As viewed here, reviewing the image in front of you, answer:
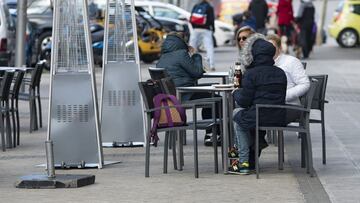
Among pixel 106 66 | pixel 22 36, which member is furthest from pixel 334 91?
pixel 106 66

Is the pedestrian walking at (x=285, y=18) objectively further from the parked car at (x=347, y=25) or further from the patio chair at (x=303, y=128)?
the patio chair at (x=303, y=128)

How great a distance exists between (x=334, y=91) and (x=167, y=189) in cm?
1254

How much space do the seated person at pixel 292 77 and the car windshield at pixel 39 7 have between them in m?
20.7

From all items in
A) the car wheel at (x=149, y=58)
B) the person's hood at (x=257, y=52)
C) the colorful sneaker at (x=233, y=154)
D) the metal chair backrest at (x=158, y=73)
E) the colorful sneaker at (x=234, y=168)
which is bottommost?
the colorful sneaker at (x=234, y=168)

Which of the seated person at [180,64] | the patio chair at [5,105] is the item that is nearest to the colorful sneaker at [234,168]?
the seated person at [180,64]

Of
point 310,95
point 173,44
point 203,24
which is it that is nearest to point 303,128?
point 310,95

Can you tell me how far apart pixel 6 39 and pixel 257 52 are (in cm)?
1423

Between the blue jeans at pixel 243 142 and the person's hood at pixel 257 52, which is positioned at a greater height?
the person's hood at pixel 257 52

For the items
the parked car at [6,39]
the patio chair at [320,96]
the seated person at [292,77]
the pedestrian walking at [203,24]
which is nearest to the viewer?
the seated person at [292,77]

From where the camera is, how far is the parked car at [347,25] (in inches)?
1670

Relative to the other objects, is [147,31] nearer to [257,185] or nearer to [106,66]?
[106,66]

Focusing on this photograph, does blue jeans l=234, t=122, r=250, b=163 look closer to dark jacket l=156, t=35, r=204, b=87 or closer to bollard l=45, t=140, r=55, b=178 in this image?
bollard l=45, t=140, r=55, b=178

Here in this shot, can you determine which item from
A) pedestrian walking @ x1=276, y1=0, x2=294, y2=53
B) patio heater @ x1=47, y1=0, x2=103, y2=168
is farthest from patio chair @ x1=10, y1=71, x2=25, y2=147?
pedestrian walking @ x1=276, y1=0, x2=294, y2=53

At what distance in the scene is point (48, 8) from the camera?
Answer: 33562 mm
